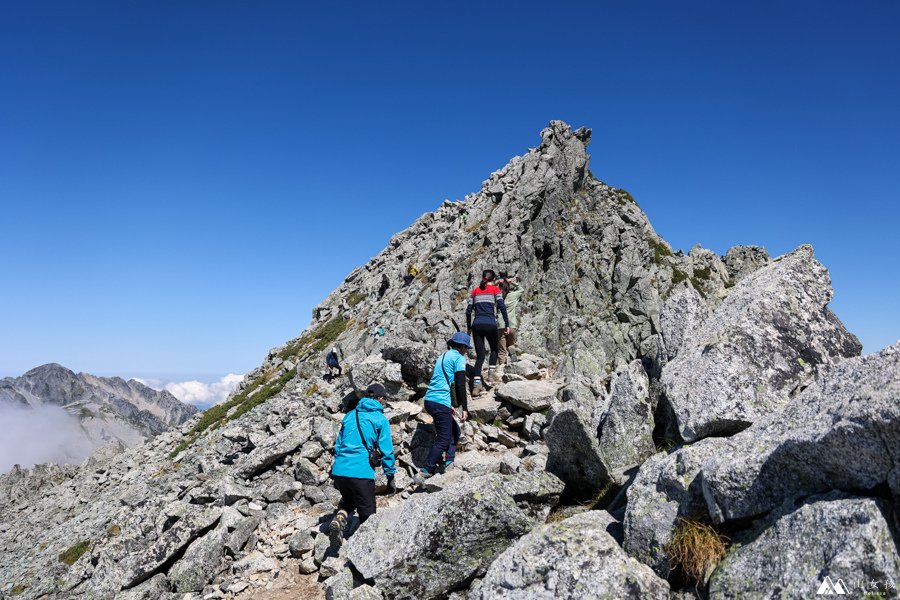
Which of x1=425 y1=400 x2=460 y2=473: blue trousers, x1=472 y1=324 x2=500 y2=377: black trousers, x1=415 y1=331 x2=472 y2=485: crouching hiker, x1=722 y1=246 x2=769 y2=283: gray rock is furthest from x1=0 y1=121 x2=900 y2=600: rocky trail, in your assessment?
x1=722 y1=246 x2=769 y2=283: gray rock

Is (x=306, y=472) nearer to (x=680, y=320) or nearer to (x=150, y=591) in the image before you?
(x=150, y=591)

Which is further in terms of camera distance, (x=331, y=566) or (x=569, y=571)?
(x=331, y=566)

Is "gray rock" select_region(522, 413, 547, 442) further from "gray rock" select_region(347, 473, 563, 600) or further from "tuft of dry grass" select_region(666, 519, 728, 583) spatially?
"tuft of dry grass" select_region(666, 519, 728, 583)

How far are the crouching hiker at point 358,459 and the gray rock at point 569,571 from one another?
436cm

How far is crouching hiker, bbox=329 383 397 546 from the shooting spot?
10445mm

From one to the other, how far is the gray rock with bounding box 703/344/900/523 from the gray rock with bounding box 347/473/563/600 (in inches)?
131

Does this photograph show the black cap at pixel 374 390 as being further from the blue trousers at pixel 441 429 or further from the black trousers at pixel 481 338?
the black trousers at pixel 481 338

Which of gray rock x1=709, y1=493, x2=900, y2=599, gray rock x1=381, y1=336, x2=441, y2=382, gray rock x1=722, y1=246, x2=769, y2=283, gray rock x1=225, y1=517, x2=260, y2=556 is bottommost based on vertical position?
gray rock x1=225, y1=517, x2=260, y2=556

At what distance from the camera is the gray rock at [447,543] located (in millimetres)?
7844

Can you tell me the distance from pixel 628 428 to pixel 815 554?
465 cm

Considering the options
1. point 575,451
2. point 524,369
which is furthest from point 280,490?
point 524,369

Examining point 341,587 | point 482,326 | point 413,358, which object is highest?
point 482,326

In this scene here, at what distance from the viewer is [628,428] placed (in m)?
9.63

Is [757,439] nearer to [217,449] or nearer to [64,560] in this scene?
[217,449]
